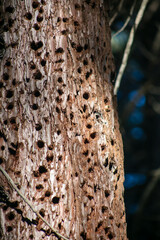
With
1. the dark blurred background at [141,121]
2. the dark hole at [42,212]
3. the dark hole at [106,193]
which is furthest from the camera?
the dark blurred background at [141,121]

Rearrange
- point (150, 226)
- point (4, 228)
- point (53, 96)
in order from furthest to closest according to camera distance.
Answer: point (150, 226)
point (53, 96)
point (4, 228)

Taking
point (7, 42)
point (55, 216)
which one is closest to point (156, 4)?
point (7, 42)

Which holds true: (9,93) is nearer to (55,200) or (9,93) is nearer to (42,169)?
(42,169)

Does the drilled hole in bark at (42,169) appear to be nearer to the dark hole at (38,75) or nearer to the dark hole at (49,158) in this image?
the dark hole at (49,158)

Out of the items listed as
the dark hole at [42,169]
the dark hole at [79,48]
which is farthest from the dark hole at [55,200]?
the dark hole at [79,48]

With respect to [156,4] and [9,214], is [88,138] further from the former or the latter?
[156,4]
